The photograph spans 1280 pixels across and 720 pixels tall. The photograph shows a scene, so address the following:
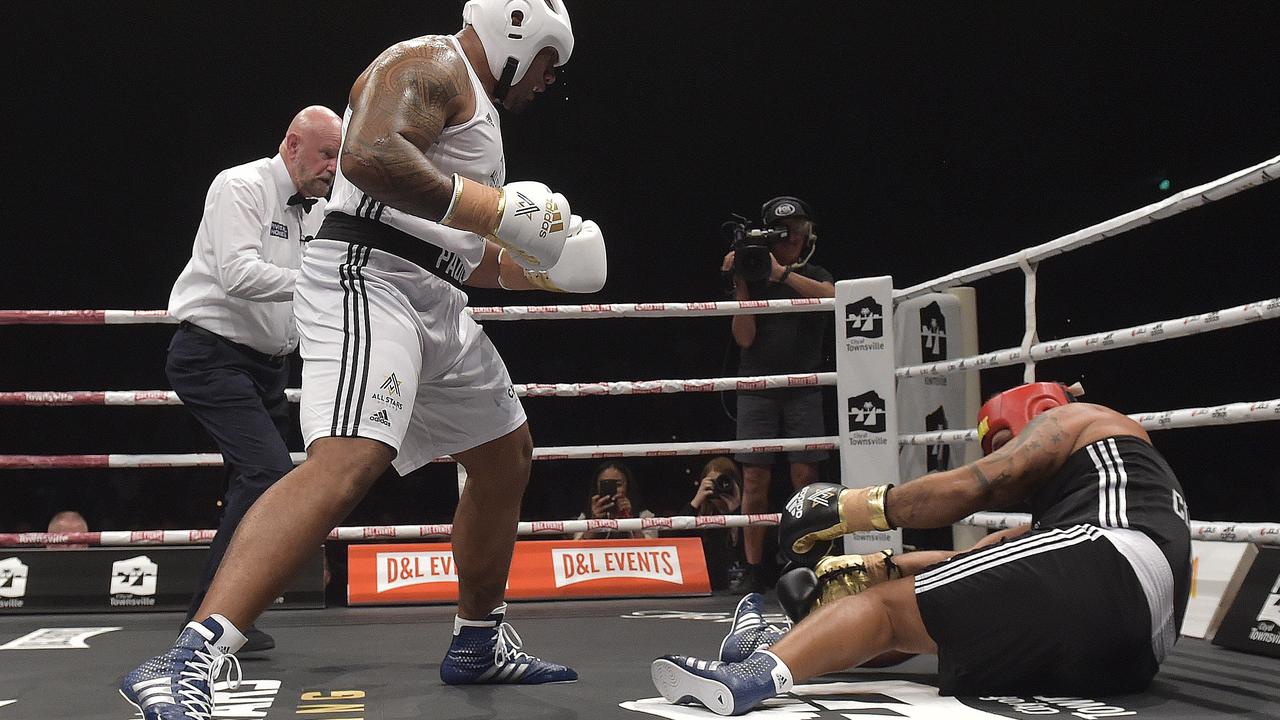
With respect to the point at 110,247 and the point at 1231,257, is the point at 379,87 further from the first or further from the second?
the point at 1231,257

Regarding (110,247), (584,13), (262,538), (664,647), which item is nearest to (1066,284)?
(584,13)

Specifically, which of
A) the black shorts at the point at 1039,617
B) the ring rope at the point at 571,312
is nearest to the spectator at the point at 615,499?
the ring rope at the point at 571,312

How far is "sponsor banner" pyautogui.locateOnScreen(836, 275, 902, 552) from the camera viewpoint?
325 centimetres

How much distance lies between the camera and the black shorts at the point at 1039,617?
1617 millimetres

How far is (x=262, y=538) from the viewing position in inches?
56.4

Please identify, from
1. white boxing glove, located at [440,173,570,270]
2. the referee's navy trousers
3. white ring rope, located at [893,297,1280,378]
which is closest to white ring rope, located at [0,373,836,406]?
white ring rope, located at [893,297,1280,378]

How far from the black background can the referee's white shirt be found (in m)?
3.39

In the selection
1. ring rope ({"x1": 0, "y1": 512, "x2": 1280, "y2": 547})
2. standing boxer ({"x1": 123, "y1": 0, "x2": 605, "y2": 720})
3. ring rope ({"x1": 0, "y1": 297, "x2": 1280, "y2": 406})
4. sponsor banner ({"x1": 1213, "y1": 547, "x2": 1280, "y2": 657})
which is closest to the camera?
standing boxer ({"x1": 123, "y1": 0, "x2": 605, "y2": 720})

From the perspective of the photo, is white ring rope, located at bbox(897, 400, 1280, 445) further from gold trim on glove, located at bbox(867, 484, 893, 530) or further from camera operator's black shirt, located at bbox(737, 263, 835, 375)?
camera operator's black shirt, located at bbox(737, 263, 835, 375)

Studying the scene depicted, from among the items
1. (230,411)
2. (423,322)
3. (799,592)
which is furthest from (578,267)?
(230,411)

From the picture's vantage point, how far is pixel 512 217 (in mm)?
1563

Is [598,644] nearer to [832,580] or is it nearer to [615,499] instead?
[832,580]

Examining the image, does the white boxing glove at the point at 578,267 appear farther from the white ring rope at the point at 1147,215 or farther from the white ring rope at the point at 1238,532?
the white ring rope at the point at 1147,215

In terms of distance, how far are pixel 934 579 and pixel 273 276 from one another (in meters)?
1.55
